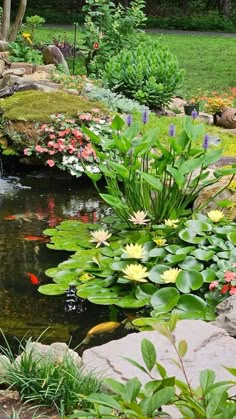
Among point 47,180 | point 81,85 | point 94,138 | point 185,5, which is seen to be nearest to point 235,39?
point 185,5

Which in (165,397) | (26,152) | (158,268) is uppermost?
(165,397)

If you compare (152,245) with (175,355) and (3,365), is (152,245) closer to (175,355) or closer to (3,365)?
(175,355)

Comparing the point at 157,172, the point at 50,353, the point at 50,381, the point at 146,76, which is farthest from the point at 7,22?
the point at 50,381

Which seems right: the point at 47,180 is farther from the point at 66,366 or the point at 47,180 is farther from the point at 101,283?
the point at 66,366

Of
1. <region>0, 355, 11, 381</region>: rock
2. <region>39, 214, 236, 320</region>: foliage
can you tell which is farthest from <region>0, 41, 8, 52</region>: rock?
<region>0, 355, 11, 381</region>: rock

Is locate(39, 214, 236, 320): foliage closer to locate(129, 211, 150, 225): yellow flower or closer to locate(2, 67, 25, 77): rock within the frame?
locate(129, 211, 150, 225): yellow flower

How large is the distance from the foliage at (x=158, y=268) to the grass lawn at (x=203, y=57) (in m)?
9.75

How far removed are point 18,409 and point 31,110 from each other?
17.7 feet

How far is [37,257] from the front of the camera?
5.18 meters

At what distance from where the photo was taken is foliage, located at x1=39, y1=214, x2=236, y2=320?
4176mm

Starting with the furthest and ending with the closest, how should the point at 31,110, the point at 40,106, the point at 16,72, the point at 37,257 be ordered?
the point at 16,72
the point at 40,106
the point at 31,110
the point at 37,257

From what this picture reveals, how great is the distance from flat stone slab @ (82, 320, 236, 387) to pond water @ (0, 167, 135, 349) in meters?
0.49

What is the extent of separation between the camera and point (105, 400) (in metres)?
1.60

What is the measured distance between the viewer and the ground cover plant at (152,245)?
426 cm
